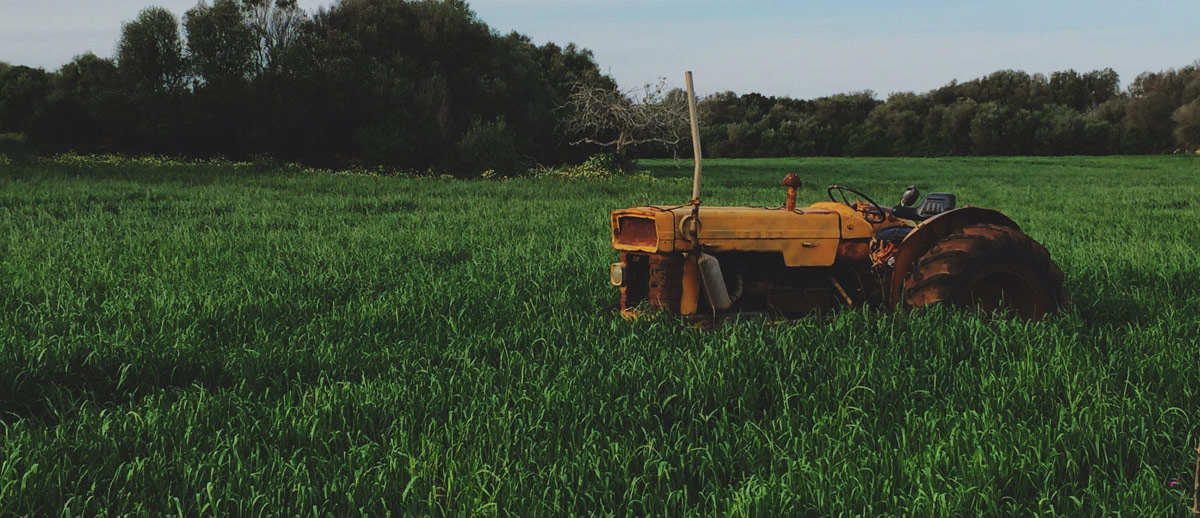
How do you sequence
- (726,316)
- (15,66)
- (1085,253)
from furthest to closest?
(15,66) < (1085,253) < (726,316)

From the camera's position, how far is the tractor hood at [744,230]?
495cm

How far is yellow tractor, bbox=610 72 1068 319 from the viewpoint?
16.3 feet

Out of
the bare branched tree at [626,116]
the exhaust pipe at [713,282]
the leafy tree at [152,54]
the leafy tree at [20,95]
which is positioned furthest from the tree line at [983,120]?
the exhaust pipe at [713,282]

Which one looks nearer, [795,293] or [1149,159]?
[795,293]

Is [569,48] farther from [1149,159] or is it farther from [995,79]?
[995,79]

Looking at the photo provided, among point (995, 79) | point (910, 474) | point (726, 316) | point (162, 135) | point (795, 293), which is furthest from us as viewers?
point (995, 79)

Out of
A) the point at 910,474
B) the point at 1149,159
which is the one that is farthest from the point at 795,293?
the point at 1149,159

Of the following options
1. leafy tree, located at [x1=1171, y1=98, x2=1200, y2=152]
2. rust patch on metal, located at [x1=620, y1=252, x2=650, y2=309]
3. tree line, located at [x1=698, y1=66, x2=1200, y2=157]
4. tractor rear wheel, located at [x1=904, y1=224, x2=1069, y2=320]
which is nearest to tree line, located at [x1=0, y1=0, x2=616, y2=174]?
tree line, located at [x1=698, y1=66, x2=1200, y2=157]

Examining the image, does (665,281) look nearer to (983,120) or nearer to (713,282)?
(713,282)

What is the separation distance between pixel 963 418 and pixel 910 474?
0.70 m

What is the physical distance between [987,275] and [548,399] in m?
2.95

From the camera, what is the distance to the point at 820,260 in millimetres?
5230

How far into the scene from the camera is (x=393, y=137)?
1124 inches

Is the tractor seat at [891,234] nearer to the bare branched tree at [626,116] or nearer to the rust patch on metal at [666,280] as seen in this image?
the rust patch on metal at [666,280]
